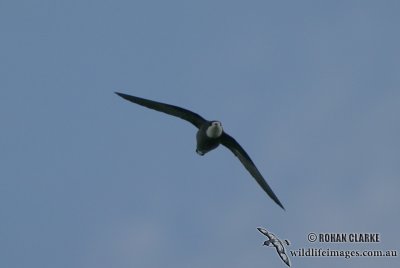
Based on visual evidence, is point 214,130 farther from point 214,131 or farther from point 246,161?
point 246,161

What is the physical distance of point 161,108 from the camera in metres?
27.1

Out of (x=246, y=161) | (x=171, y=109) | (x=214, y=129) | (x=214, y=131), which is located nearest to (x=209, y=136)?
(x=214, y=131)

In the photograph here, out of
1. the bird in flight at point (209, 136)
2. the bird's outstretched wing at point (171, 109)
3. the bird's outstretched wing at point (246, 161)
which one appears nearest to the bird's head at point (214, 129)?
the bird in flight at point (209, 136)

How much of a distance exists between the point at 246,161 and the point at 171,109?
3553mm

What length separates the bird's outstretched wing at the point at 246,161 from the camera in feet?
89.4

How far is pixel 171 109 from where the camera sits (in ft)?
88.5

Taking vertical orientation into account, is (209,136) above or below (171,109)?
below

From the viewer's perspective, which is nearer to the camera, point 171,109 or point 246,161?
point 171,109

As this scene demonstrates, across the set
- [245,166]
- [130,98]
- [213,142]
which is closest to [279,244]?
[245,166]

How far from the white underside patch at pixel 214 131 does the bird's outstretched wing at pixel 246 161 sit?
1004 millimetres

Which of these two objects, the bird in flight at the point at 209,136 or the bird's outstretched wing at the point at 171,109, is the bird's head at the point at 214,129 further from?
the bird's outstretched wing at the point at 171,109

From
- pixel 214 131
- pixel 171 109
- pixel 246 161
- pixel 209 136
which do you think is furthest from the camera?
pixel 246 161

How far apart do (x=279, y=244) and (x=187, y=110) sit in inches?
272

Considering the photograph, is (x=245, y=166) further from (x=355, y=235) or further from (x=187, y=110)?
(x=355, y=235)
